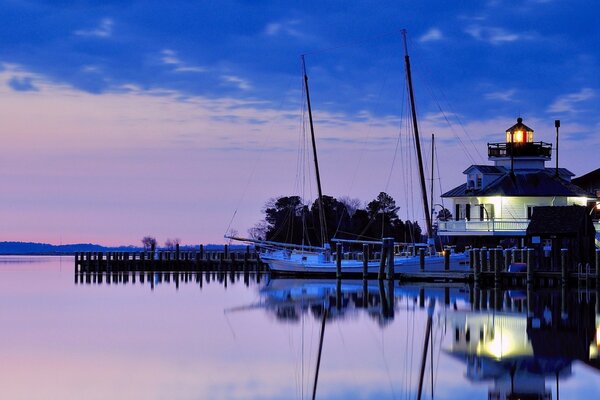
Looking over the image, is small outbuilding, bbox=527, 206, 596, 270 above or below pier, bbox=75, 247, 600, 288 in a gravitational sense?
above

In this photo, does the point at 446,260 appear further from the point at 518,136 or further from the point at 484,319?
the point at 484,319

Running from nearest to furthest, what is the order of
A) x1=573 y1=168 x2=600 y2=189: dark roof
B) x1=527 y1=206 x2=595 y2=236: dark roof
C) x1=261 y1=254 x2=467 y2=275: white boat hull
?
x1=527 y1=206 x2=595 y2=236: dark roof
x1=261 y1=254 x2=467 y2=275: white boat hull
x1=573 y1=168 x2=600 y2=189: dark roof

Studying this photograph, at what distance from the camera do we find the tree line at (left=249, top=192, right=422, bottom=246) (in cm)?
10475

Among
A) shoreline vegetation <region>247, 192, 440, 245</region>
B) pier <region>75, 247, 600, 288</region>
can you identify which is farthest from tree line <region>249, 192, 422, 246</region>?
pier <region>75, 247, 600, 288</region>

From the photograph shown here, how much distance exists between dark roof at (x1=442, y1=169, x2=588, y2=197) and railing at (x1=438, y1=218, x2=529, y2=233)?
211 cm

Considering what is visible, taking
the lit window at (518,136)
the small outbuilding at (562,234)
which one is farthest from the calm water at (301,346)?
the lit window at (518,136)

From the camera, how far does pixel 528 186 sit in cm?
7000

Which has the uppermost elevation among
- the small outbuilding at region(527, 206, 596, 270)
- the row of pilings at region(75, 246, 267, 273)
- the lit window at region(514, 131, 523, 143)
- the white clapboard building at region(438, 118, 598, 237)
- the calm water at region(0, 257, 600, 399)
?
the lit window at region(514, 131, 523, 143)

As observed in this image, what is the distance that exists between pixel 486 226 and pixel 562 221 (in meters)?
12.5

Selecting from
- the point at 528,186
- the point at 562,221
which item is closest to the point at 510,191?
the point at 528,186

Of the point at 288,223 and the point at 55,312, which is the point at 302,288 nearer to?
the point at 55,312

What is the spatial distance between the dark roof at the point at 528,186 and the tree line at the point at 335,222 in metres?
28.7

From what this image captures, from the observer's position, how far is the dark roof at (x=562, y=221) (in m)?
55.1

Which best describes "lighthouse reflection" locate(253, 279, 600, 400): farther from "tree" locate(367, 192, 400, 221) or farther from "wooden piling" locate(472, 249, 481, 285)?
"tree" locate(367, 192, 400, 221)
